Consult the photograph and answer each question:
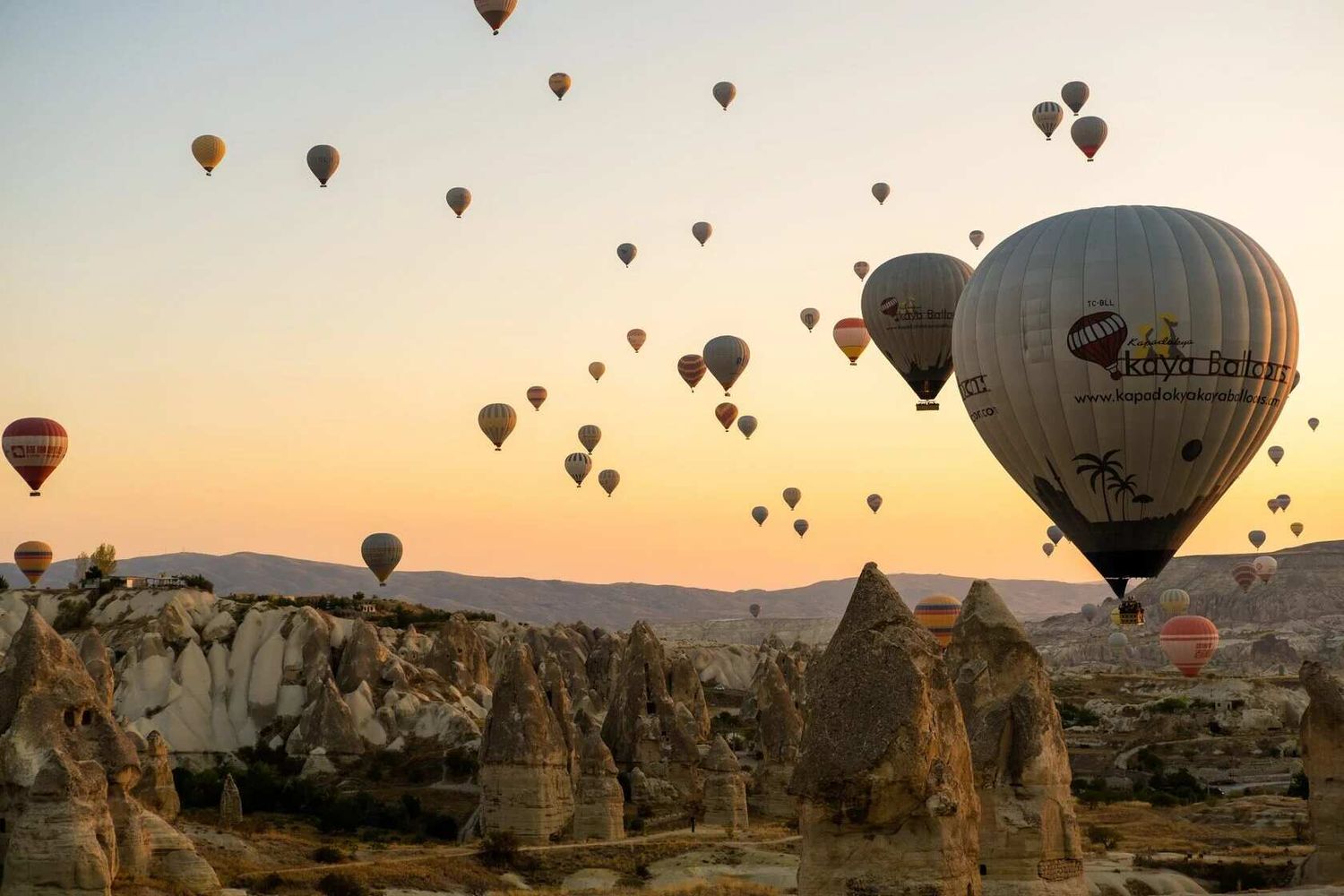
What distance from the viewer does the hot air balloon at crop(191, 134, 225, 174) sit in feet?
213

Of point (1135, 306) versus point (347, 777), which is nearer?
point (1135, 306)

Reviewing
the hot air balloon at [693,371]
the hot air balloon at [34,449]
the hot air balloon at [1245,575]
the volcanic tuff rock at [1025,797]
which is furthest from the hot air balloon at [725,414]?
the hot air balloon at [1245,575]

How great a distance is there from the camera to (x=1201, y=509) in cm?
3988

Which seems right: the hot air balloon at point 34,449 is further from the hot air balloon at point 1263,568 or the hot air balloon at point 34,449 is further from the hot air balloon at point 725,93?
the hot air balloon at point 1263,568

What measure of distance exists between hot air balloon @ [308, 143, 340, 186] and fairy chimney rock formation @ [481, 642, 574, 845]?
979 inches

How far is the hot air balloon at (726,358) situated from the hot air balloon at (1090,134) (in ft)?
57.6

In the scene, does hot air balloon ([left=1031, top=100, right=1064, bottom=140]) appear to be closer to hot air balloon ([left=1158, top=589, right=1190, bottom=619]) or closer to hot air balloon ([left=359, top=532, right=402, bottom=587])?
hot air balloon ([left=359, top=532, right=402, bottom=587])

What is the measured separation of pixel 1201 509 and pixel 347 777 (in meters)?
38.0

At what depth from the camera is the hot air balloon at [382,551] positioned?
83.4 m

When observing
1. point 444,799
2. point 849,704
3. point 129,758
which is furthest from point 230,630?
point 849,704

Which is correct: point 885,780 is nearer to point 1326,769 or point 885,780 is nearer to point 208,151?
point 1326,769

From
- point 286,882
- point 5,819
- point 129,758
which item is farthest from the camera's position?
point 286,882

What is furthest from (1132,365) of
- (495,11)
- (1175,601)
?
(1175,601)

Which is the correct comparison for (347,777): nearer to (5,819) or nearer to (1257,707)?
(5,819)
